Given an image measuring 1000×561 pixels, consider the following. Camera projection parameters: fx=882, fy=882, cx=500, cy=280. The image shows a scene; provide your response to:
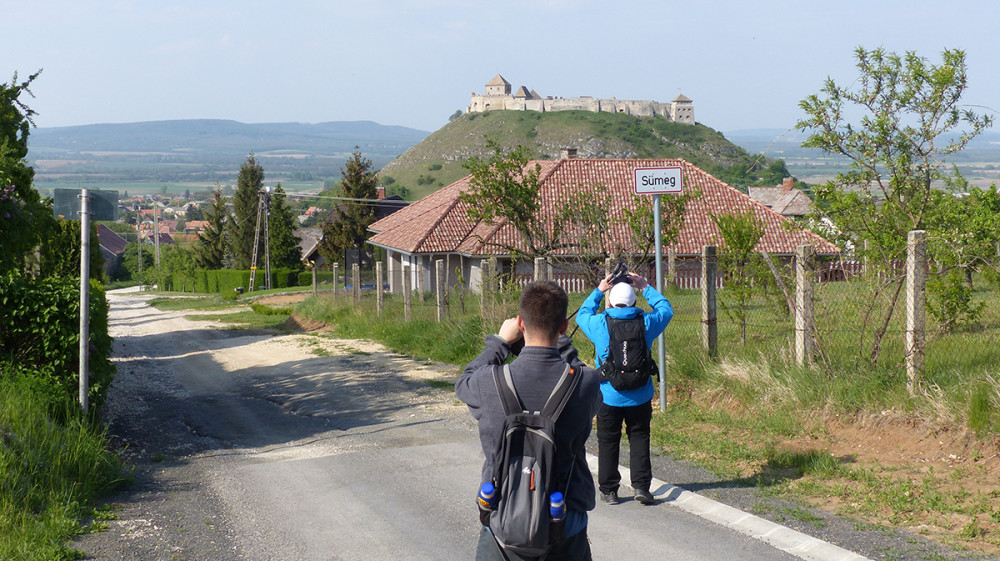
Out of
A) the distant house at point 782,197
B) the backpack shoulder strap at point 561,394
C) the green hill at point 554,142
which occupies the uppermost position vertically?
the green hill at point 554,142

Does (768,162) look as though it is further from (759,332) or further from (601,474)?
(601,474)

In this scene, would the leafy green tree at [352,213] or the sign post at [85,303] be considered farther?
the leafy green tree at [352,213]

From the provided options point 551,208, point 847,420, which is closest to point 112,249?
point 551,208

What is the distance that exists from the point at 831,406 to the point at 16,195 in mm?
9001

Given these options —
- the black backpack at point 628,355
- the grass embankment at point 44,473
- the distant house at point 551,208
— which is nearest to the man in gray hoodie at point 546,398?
A: the black backpack at point 628,355

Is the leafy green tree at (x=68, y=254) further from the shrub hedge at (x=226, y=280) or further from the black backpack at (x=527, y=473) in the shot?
the shrub hedge at (x=226, y=280)

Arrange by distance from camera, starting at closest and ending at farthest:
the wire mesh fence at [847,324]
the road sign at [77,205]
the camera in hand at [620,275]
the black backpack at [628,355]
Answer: the black backpack at [628,355] → the camera in hand at [620,275] → the wire mesh fence at [847,324] → the road sign at [77,205]

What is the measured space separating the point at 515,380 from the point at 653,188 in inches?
238

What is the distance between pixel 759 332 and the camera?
1030cm

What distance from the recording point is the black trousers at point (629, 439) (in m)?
6.32

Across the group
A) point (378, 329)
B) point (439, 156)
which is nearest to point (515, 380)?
point (378, 329)

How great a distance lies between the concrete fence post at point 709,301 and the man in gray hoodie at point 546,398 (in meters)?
6.72

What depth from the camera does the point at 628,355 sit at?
238 inches

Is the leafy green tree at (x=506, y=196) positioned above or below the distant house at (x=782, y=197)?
below
